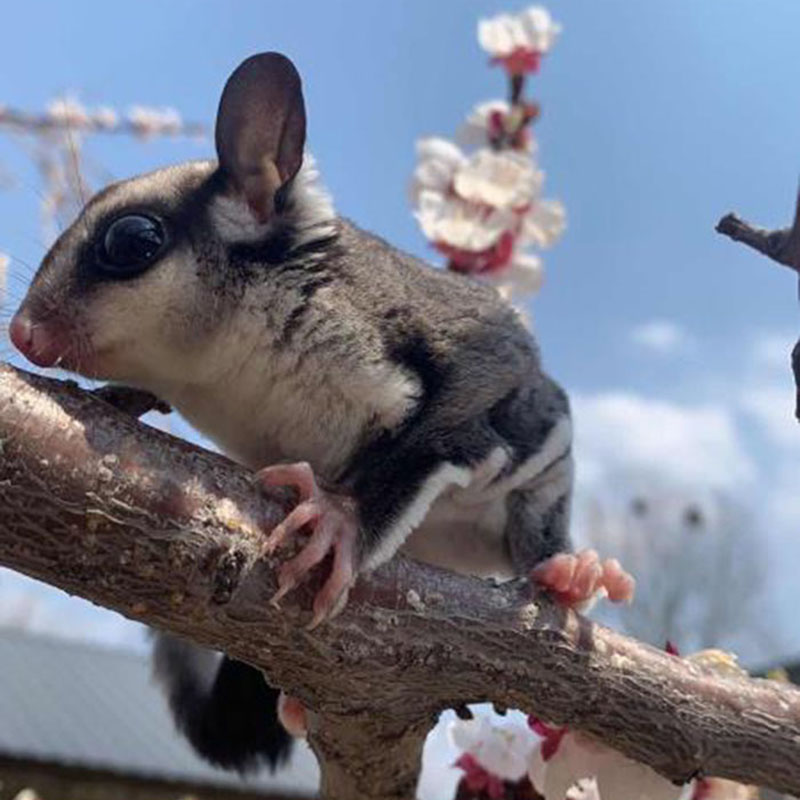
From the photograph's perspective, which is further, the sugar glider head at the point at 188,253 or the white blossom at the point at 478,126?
the white blossom at the point at 478,126

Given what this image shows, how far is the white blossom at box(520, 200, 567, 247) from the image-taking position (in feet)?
10.4

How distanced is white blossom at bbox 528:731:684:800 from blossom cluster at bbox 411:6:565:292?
1.42 metres

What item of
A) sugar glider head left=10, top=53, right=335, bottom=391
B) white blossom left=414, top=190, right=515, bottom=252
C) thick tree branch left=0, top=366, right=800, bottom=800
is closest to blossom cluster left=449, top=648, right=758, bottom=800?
thick tree branch left=0, top=366, right=800, bottom=800

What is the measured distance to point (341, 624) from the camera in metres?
1.45

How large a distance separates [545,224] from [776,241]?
63.4 inches

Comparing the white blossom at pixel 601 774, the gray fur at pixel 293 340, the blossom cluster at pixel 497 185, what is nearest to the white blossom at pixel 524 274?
the blossom cluster at pixel 497 185

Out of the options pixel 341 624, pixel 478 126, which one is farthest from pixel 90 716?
pixel 341 624

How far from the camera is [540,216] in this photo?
10.4 feet

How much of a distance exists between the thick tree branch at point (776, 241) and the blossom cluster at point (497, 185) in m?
1.41

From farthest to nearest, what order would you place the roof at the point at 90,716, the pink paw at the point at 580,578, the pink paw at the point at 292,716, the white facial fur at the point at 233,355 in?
the roof at the point at 90,716
the pink paw at the point at 292,716
the white facial fur at the point at 233,355
the pink paw at the point at 580,578

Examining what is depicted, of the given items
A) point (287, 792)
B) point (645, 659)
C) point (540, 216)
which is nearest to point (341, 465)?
point (645, 659)

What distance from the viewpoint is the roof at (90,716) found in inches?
410

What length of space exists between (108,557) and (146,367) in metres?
0.61

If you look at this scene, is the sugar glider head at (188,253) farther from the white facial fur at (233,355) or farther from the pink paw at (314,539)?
the pink paw at (314,539)
